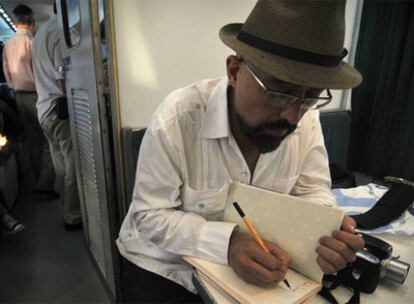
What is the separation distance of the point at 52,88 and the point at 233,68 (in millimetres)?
1848

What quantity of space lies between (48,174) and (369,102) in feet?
10.9

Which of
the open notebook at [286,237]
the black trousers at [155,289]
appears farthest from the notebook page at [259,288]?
the black trousers at [155,289]

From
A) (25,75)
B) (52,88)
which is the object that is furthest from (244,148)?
(25,75)

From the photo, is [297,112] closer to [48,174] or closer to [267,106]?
[267,106]

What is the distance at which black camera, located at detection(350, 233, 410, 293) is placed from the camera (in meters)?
0.68

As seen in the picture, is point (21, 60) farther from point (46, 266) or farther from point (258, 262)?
point (258, 262)

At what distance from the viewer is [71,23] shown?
1.55 metres

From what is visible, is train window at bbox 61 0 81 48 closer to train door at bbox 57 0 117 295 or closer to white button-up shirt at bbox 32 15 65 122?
train door at bbox 57 0 117 295

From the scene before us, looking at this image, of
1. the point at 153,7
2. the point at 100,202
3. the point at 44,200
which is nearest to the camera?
the point at 153,7

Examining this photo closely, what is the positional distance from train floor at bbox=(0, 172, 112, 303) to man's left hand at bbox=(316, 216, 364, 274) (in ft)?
5.07

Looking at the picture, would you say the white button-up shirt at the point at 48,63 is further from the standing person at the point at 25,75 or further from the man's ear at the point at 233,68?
the man's ear at the point at 233,68

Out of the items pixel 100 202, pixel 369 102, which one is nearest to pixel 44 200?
pixel 100 202

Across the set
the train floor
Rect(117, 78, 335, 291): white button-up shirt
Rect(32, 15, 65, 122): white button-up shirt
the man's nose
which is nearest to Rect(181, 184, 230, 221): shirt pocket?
Rect(117, 78, 335, 291): white button-up shirt

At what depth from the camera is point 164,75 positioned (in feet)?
4.99
